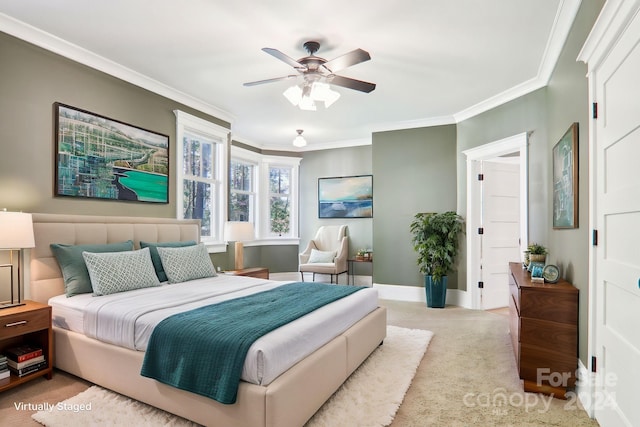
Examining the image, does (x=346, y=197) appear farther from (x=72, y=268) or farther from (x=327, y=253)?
(x=72, y=268)

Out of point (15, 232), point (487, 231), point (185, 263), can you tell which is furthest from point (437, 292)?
point (15, 232)

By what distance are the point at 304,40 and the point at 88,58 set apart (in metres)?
2.01

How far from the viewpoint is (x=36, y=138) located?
292cm

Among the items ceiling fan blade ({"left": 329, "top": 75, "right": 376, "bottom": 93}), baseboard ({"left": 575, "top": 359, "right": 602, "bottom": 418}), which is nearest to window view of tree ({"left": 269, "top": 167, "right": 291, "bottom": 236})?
ceiling fan blade ({"left": 329, "top": 75, "right": 376, "bottom": 93})

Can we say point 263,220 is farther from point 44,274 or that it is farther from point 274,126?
point 44,274

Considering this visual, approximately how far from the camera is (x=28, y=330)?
2432 mm

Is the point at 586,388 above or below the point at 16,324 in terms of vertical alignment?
below

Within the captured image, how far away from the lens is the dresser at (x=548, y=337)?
2371 mm

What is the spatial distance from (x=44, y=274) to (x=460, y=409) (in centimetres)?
328

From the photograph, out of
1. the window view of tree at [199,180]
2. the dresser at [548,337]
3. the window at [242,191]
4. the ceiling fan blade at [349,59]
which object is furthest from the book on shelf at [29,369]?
the window at [242,191]

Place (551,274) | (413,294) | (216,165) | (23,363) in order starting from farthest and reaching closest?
(413,294) → (216,165) → (551,274) → (23,363)


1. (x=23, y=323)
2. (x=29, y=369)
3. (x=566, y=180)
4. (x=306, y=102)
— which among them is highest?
(x=306, y=102)

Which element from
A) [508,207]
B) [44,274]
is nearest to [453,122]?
[508,207]

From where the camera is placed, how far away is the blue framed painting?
6.47 meters
